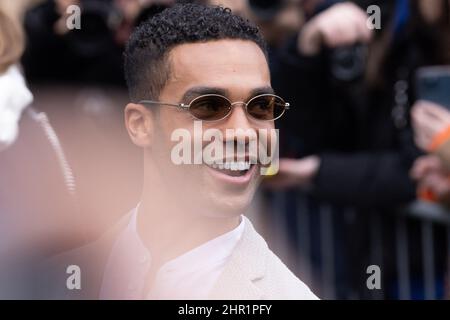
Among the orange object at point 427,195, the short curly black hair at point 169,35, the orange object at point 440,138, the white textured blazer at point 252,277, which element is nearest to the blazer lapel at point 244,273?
the white textured blazer at point 252,277

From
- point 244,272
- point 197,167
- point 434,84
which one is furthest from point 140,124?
point 434,84

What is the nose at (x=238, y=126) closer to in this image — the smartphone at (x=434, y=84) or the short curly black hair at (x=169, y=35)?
the short curly black hair at (x=169, y=35)

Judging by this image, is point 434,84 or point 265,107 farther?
point 434,84

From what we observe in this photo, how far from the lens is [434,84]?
2.81 metres

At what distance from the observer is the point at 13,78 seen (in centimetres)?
188

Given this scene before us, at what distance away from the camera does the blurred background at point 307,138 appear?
1816 mm

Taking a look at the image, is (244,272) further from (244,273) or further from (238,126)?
(238,126)

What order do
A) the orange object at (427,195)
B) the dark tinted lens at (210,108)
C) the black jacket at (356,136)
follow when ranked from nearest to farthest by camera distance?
the dark tinted lens at (210,108)
the black jacket at (356,136)
the orange object at (427,195)

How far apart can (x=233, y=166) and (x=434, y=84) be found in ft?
5.00

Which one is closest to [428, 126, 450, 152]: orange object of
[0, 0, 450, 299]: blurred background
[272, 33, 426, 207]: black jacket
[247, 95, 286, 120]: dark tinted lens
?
[0, 0, 450, 299]: blurred background

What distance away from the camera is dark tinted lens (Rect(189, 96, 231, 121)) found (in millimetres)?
1408

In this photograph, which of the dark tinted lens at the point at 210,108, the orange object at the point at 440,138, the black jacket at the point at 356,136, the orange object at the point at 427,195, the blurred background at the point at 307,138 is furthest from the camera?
the orange object at the point at 427,195

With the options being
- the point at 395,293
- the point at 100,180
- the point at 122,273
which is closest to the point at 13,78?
the point at 100,180

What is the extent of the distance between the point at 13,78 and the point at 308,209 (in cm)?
175
